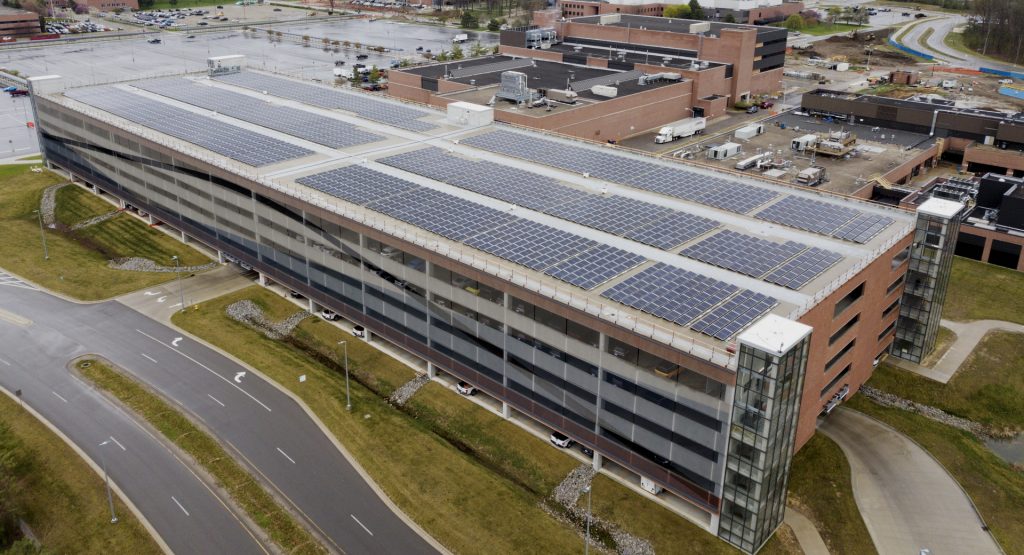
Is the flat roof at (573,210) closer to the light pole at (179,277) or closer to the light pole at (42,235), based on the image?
the light pole at (179,277)

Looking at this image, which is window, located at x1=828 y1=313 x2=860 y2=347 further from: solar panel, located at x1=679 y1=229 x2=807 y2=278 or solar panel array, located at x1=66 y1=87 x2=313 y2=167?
solar panel array, located at x1=66 y1=87 x2=313 y2=167

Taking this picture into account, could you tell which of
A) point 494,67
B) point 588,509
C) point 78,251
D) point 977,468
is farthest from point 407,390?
point 494,67

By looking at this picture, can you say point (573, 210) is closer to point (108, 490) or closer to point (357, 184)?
point (357, 184)

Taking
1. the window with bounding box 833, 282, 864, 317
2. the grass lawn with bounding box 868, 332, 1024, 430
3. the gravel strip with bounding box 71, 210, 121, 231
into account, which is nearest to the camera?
the window with bounding box 833, 282, 864, 317

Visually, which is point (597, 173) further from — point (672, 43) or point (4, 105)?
point (4, 105)

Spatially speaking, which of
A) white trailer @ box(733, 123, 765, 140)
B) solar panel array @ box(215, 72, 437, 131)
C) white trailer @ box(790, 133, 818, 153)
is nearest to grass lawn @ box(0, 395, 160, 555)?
solar panel array @ box(215, 72, 437, 131)

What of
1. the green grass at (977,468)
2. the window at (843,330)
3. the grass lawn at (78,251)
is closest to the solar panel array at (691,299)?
the window at (843,330)

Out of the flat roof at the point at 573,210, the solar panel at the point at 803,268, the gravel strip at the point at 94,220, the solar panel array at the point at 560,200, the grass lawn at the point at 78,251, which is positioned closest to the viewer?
the flat roof at the point at 573,210
